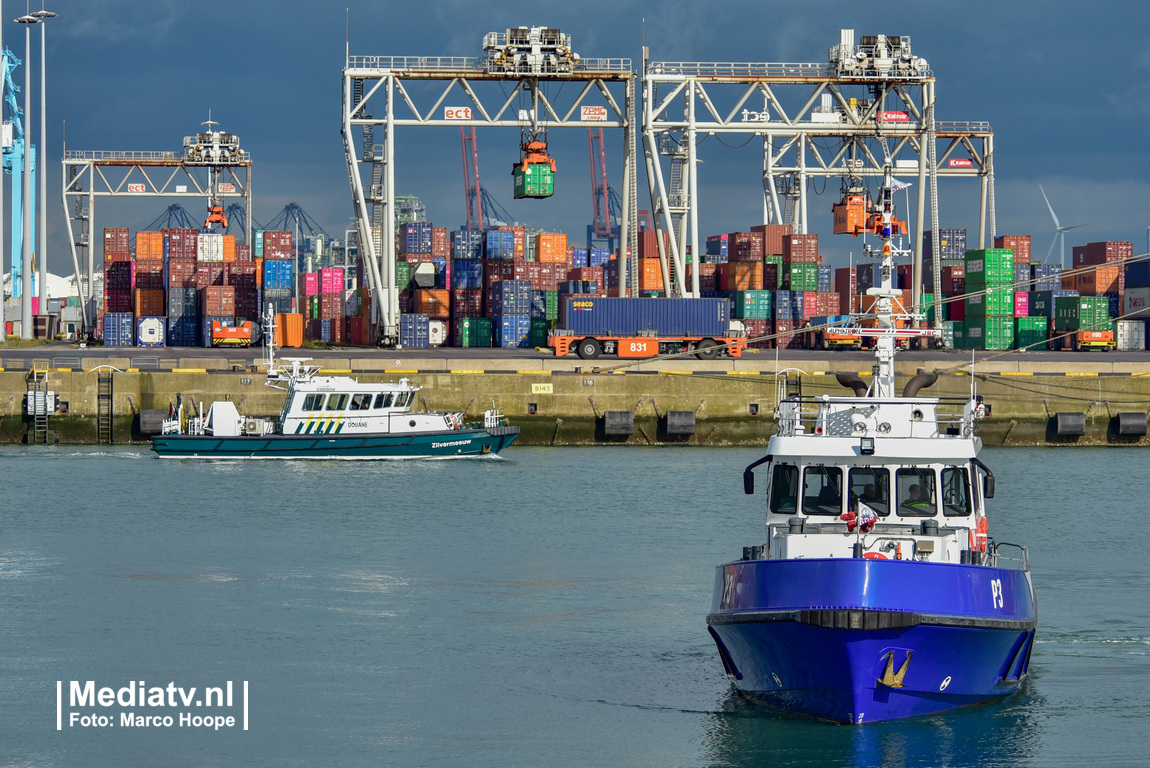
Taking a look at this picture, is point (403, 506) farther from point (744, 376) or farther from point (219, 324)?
point (219, 324)

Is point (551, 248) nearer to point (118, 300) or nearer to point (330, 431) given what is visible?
point (118, 300)

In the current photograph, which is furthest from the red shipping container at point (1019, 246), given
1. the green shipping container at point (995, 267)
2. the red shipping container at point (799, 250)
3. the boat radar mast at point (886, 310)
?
the boat radar mast at point (886, 310)

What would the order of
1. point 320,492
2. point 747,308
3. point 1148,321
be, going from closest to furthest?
point 320,492 < point 747,308 < point 1148,321

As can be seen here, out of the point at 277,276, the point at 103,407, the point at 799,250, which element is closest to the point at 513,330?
the point at 277,276

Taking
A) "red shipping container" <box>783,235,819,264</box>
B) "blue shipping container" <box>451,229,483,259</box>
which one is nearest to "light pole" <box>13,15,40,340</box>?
"blue shipping container" <box>451,229,483,259</box>

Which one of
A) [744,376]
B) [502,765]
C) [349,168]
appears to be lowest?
[502,765]

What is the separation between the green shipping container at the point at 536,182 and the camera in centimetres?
6607

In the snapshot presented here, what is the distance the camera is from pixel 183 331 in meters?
85.4

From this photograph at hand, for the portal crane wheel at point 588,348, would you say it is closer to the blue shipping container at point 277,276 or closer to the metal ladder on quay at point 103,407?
the metal ladder on quay at point 103,407

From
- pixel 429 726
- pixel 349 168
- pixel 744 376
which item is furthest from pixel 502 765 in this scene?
pixel 349 168

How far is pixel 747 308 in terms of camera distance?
80875mm

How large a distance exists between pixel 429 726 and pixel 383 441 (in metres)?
32.3

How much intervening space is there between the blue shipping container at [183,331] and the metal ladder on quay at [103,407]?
26914 mm

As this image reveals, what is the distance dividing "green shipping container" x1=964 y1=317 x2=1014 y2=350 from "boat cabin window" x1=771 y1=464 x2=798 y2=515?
6462 centimetres
